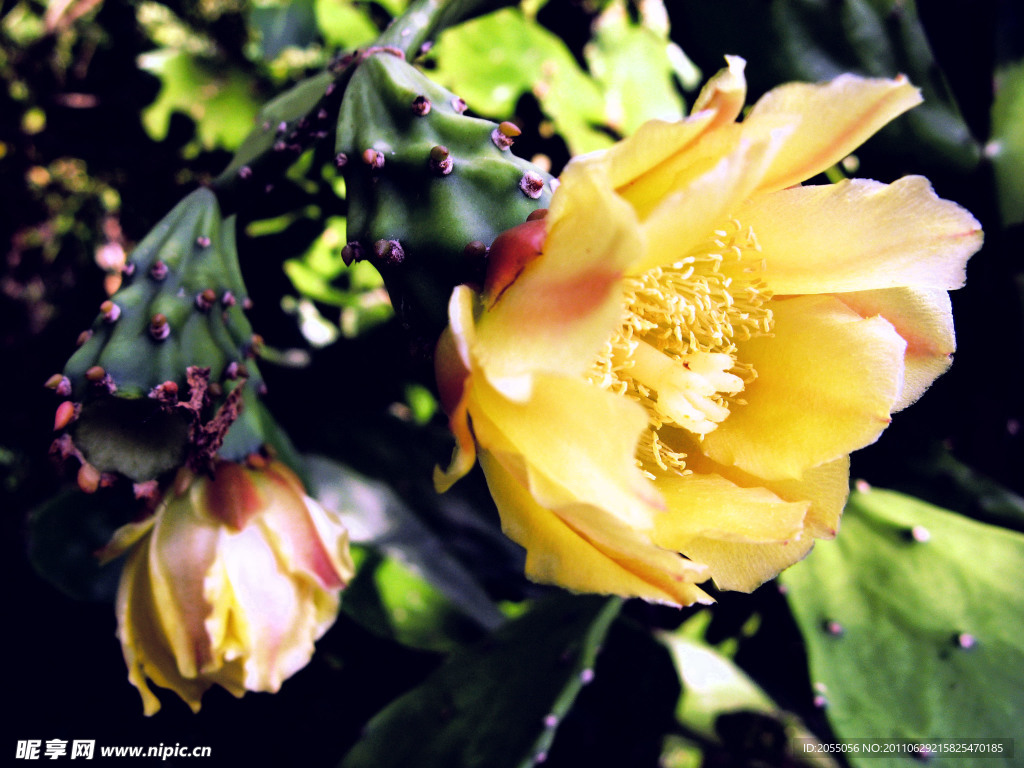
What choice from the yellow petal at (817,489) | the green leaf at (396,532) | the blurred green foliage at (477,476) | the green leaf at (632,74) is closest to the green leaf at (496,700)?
the blurred green foliage at (477,476)

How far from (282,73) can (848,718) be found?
1.40m

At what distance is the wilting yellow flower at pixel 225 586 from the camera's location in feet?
2.04

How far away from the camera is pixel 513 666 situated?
2.93 feet

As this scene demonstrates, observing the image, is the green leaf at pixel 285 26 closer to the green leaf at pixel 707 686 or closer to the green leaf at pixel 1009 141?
the green leaf at pixel 1009 141

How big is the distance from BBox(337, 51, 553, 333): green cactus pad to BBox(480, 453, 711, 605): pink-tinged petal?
0.49 ft

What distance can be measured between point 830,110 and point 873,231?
11 cm

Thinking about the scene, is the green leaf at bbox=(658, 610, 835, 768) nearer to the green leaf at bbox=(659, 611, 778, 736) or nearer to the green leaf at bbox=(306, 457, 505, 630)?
the green leaf at bbox=(659, 611, 778, 736)

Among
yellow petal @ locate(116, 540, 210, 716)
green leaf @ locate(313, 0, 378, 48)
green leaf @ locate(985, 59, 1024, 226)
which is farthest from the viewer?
green leaf @ locate(313, 0, 378, 48)

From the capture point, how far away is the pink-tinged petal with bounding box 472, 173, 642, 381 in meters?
0.43

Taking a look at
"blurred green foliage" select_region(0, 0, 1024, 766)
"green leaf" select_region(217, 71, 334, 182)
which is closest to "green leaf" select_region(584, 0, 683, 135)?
"blurred green foliage" select_region(0, 0, 1024, 766)

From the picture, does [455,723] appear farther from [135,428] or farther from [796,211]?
[796,211]

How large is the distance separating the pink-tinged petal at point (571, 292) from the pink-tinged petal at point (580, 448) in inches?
0.8

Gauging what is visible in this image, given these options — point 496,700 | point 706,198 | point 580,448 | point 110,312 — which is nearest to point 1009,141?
point 706,198

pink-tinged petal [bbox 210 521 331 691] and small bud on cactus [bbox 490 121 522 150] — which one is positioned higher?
small bud on cactus [bbox 490 121 522 150]
